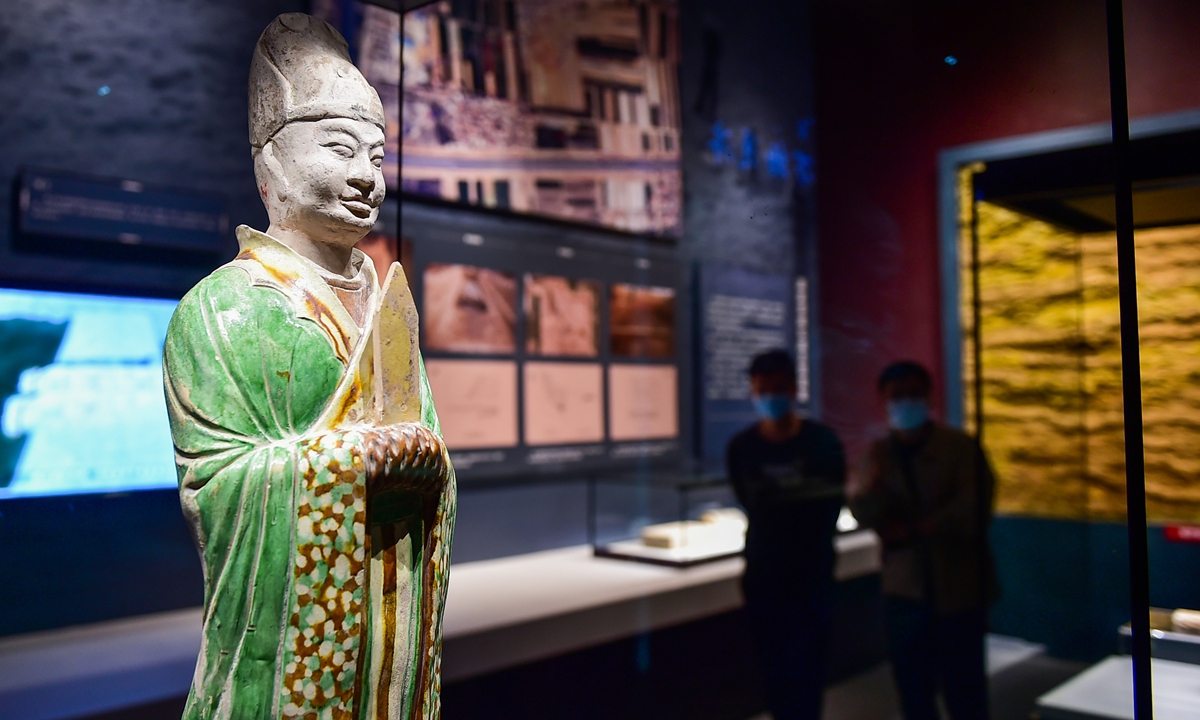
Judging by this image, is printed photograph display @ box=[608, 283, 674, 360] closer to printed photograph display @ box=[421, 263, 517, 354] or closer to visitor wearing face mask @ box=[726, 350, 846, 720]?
printed photograph display @ box=[421, 263, 517, 354]

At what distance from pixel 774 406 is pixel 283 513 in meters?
2.36

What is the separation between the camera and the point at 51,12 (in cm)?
270

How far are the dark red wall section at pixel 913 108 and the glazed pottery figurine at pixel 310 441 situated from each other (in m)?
1.95

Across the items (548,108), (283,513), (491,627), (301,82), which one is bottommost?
(491,627)

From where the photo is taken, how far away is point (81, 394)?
8.87ft

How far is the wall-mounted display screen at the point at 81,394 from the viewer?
2557 millimetres

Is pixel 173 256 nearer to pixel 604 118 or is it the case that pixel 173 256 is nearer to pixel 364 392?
pixel 364 392

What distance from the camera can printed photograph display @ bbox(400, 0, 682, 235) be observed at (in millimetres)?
3764

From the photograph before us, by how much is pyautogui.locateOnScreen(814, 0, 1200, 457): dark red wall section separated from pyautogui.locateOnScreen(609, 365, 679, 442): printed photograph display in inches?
51.7

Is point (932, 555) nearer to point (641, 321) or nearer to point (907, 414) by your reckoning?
point (907, 414)

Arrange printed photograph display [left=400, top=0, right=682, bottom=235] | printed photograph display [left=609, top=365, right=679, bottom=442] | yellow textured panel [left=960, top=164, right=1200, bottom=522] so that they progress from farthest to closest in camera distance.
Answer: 1. printed photograph display [left=609, top=365, right=679, bottom=442]
2. printed photograph display [left=400, top=0, right=682, bottom=235]
3. yellow textured panel [left=960, top=164, right=1200, bottom=522]

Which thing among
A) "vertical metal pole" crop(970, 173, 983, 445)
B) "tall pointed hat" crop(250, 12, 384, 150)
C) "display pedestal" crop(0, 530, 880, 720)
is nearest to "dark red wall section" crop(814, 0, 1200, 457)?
"vertical metal pole" crop(970, 173, 983, 445)

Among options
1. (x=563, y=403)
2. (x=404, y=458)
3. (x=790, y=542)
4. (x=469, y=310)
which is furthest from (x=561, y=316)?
(x=404, y=458)

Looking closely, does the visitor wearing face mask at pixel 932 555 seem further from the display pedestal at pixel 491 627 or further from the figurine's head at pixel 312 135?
the figurine's head at pixel 312 135
